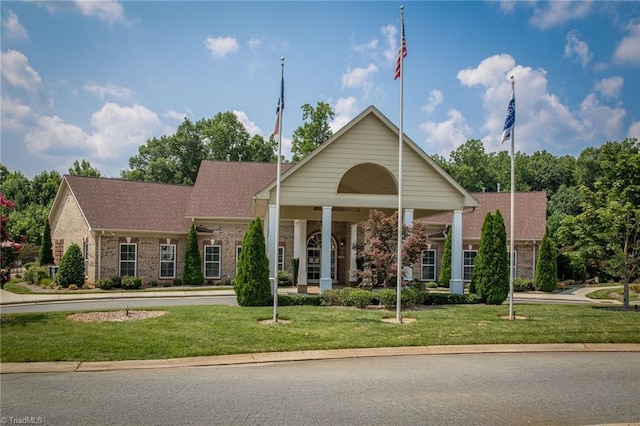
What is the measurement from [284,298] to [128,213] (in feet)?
51.5

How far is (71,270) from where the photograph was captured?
26078 mm

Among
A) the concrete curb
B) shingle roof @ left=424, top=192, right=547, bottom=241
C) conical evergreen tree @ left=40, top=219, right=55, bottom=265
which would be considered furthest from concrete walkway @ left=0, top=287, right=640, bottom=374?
conical evergreen tree @ left=40, top=219, right=55, bottom=265

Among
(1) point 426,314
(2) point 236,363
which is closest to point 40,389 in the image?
(2) point 236,363

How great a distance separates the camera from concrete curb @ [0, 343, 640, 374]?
9000 millimetres

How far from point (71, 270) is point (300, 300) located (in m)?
14.3

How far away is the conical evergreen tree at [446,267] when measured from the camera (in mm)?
30078

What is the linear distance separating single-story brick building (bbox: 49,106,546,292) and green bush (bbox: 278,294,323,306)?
1.04 metres

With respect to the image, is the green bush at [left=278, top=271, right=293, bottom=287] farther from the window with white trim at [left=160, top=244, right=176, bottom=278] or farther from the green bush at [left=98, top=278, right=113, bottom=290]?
the green bush at [left=98, top=278, right=113, bottom=290]

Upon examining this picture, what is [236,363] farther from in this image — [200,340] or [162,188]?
[162,188]

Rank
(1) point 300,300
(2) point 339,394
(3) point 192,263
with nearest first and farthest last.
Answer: (2) point 339,394 → (1) point 300,300 → (3) point 192,263

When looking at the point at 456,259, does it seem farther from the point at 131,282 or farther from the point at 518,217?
the point at 131,282

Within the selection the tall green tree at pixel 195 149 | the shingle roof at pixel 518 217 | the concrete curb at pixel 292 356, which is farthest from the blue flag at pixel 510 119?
the tall green tree at pixel 195 149

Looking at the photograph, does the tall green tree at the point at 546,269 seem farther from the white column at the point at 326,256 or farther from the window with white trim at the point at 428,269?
the white column at the point at 326,256

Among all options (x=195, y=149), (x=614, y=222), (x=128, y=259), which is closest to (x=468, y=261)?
(x=614, y=222)
